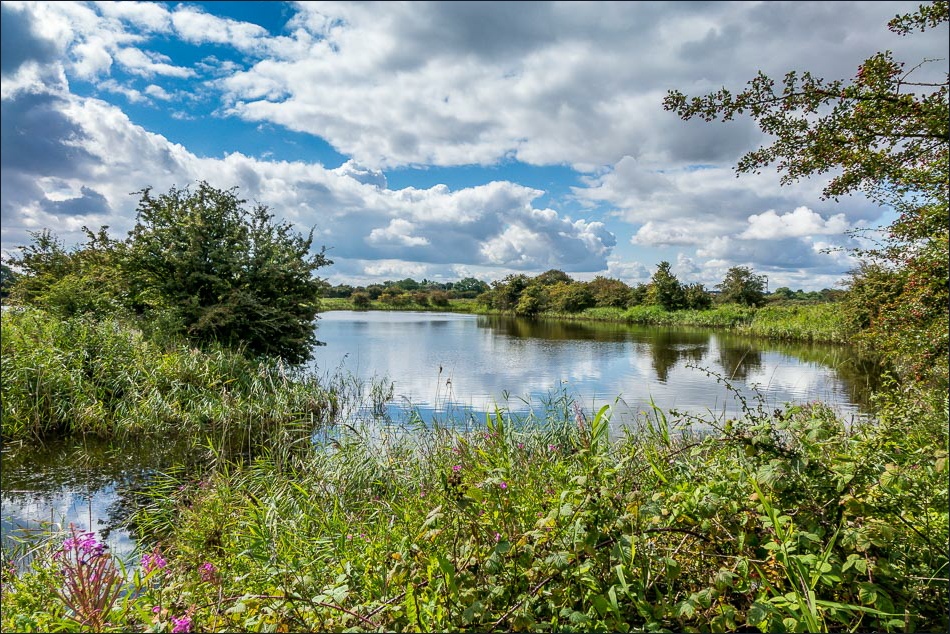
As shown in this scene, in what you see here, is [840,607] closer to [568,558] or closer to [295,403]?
[568,558]

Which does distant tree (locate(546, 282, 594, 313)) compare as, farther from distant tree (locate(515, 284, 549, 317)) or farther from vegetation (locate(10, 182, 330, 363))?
vegetation (locate(10, 182, 330, 363))

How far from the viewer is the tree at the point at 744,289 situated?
A: 3916 centimetres

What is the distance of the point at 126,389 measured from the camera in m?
7.75

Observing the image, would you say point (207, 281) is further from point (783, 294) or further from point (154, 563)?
point (783, 294)

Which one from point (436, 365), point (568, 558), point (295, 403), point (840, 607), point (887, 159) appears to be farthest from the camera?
point (436, 365)

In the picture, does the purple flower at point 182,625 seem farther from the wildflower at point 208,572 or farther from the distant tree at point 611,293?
the distant tree at point 611,293

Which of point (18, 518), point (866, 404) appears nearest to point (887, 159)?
point (18, 518)

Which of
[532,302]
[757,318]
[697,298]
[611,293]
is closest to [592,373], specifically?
[757,318]

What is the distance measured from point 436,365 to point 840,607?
13993mm

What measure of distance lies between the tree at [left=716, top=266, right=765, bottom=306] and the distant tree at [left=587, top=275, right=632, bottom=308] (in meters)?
12.4

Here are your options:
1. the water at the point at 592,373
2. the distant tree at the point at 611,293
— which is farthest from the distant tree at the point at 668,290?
the water at the point at 592,373

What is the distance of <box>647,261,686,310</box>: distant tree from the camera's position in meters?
45.2

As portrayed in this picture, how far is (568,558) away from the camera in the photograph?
1761mm

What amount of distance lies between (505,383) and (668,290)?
37989 millimetres
